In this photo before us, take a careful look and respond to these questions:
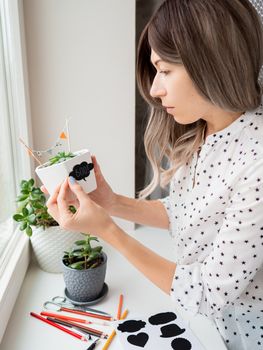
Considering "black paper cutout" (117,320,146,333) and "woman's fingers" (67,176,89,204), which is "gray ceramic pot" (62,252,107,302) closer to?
"black paper cutout" (117,320,146,333)

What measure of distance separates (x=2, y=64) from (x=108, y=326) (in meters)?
0.67

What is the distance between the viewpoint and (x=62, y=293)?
3.16 ft

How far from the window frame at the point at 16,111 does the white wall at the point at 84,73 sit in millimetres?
48

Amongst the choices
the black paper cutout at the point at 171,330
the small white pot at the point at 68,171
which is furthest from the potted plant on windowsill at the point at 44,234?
the black paper cutout at the point at 171,330

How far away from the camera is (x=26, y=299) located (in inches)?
36.9

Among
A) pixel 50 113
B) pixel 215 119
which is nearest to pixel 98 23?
pixel 50 113

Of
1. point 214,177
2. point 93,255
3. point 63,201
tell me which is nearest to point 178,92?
point 214,177

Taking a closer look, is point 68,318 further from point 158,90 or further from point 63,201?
point 158,90

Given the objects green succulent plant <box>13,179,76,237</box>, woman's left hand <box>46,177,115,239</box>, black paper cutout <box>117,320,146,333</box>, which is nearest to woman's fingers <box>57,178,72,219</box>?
woman's left hand <box>46,177,115,239</box>

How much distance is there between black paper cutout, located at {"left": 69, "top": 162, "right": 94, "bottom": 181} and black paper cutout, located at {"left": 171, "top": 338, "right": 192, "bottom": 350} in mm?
364

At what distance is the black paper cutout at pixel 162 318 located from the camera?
86 centimetres

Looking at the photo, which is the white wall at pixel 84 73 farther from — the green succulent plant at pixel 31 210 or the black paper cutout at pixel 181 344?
the black paper cutout at pixel 181 344

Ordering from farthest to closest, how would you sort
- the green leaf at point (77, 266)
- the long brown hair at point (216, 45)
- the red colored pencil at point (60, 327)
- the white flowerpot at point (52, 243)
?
the white flowerpot at point (52, 243)
the green leaf at point (77, 266)
the red colored pencil at point (60, 327)
the long brown hair at point (216, 45)

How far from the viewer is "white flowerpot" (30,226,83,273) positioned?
1.02 m
